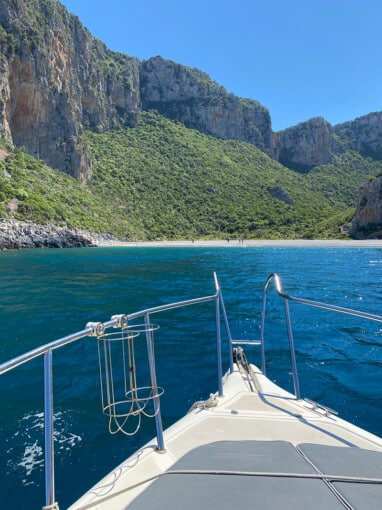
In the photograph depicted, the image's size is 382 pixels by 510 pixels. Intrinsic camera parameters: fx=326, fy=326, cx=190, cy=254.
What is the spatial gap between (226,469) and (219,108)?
147 m

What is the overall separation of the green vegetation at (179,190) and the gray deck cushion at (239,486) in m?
53.4

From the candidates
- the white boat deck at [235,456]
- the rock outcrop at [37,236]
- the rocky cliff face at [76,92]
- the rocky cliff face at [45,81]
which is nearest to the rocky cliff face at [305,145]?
the rocky cliff face at [76,92]

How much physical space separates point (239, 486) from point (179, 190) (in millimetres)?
101092

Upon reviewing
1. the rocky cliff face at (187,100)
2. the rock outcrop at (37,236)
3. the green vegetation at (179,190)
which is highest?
the rocky cliff face at (187,100)

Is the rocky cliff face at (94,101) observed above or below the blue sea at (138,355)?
above

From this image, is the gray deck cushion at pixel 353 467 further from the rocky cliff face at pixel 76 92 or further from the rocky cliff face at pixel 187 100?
the rocky cliff face at pixel 187 100

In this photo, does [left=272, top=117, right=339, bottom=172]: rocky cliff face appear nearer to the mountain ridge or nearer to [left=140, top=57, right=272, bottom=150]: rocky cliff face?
the mountain ridge

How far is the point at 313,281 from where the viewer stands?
1892 centimetres

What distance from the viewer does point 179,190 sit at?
10069 cm

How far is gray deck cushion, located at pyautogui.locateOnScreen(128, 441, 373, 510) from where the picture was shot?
5.77 ft

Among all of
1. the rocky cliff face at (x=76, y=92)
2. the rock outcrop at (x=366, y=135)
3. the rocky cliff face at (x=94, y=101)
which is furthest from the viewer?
the rock outcrop at (x=366, y=135)

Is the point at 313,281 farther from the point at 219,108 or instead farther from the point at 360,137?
the point at 360,137

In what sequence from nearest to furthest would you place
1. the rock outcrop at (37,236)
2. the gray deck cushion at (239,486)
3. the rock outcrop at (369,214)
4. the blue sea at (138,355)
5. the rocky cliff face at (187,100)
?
the gray deck cushion at (239,486) < the blue sea at (138,355) < the rock outcrop at (37,236) < the rock outcrop at (369,214) < the rocky cliff face at (187,100)

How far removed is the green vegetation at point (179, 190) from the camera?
2450 inches
